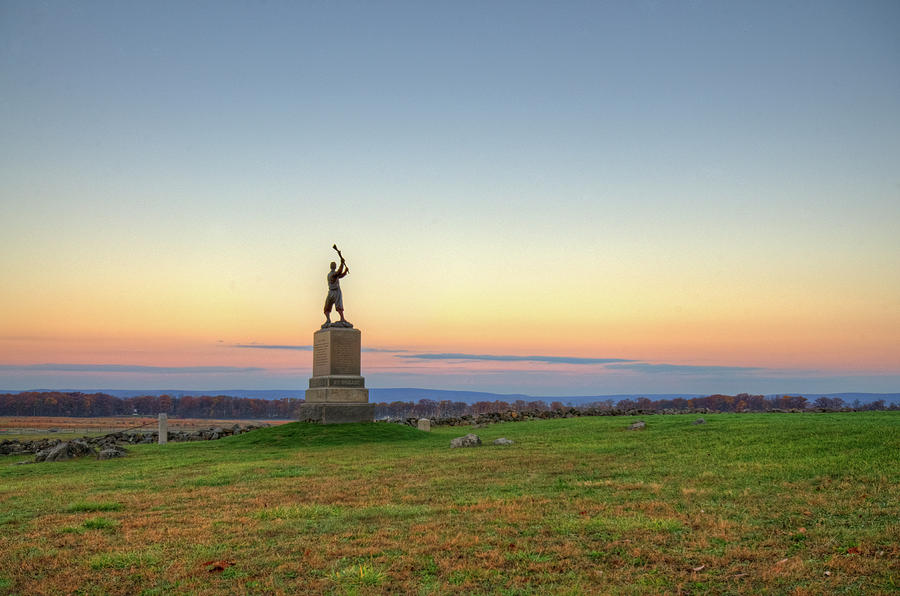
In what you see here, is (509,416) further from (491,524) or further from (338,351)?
(491,524)

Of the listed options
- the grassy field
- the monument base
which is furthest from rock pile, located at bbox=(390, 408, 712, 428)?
the grassy field

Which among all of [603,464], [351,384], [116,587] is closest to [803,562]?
[116,587]

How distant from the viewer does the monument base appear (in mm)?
26266

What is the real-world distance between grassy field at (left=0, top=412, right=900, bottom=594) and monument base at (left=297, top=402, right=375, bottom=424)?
395 inches

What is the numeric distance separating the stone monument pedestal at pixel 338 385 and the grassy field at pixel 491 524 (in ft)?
33.6

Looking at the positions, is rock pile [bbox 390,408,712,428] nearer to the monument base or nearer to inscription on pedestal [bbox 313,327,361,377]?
the monument base

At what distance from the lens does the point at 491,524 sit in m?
8.56

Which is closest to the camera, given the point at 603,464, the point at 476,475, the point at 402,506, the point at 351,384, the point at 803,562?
the point at 803,562

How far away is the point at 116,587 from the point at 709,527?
21.8 ft

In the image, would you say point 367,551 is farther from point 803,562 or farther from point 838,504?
point 838,504

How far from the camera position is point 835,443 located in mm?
14188

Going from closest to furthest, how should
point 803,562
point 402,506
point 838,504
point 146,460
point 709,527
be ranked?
point 803,562
point 709,527
point 838,504
point 402,506
point 146,460

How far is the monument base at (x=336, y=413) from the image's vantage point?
86.2ft

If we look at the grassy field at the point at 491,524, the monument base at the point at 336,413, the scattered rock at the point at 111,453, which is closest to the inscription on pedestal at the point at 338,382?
the monument base at the point at 336,413
